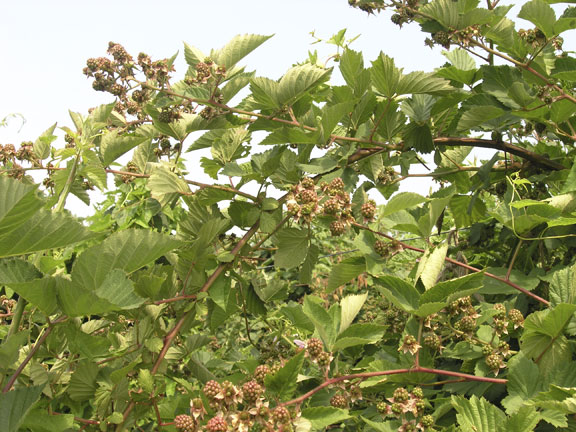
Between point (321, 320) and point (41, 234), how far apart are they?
22.5 inches

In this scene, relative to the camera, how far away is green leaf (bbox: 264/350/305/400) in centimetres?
108

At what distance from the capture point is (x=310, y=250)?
5.48 ft

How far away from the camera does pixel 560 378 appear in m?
1.25

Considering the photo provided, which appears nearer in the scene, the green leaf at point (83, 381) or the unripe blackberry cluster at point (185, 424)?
the unripe blackberry cluster at point (185, 424)

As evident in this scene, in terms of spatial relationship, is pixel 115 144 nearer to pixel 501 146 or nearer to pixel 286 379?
pixel 286 379

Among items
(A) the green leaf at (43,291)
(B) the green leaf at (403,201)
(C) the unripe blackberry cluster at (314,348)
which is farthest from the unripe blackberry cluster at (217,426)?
(B) the green leaf at (403,201)

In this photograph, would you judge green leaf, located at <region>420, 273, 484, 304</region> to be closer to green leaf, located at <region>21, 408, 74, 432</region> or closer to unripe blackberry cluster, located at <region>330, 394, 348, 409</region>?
unripe blackberry cluster, located at <region>330, 394, 348, 409</region>

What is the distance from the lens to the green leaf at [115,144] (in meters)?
1.49

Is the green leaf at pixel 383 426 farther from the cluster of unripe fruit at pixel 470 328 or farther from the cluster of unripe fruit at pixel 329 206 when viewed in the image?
the cluster of unripe fruit at pixel 329 206

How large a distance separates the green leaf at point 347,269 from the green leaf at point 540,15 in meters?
0.83

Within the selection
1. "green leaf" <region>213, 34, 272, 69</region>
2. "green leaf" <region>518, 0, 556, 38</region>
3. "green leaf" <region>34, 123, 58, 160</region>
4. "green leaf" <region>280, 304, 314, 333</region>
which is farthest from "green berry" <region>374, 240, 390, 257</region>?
"green leaf" <region>34, 123, 58, 160</region>

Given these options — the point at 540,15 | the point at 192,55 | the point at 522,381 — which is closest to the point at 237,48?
the point at 192,55

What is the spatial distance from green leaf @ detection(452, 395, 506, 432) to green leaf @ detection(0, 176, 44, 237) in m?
0.87

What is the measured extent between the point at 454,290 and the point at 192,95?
0.77 metres
